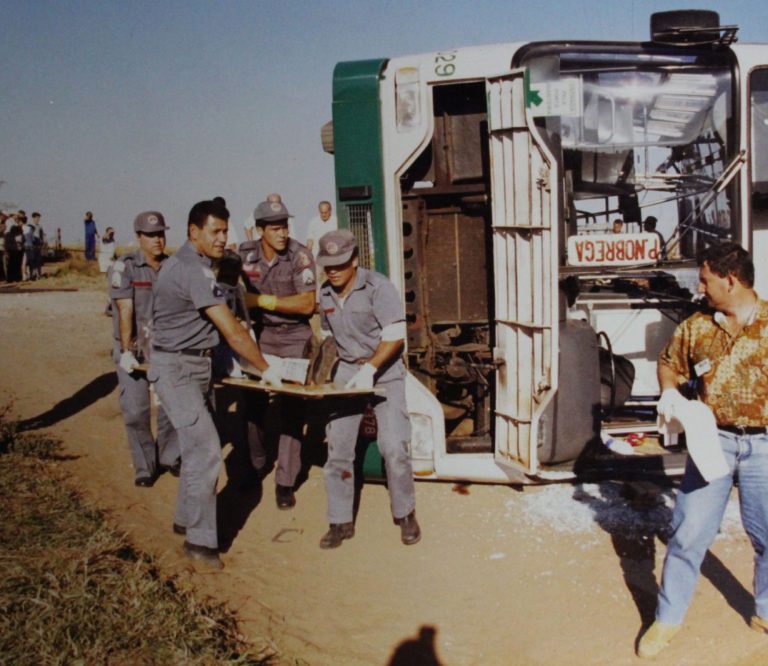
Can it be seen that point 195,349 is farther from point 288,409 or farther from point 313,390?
point 288,409

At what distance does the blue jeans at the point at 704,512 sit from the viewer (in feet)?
11.4

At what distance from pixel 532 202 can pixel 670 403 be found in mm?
1839

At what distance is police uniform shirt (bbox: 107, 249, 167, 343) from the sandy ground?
133cm

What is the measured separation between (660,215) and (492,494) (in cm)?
240

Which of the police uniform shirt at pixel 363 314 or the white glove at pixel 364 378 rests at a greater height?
the police uniform shirt at pixel 363 314

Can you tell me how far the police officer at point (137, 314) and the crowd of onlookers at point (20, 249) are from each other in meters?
15.9

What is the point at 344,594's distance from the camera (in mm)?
4359

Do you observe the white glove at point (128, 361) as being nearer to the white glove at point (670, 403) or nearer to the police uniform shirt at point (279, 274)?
the police uniform shirt at point (279, 274)

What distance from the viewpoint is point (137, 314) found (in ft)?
19.4

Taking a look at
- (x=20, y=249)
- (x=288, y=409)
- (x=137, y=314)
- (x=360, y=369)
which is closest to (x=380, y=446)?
(x=360, y=369)

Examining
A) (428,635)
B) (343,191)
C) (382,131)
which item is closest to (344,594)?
(428,635)

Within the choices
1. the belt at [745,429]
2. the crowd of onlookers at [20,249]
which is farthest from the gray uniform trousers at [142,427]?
the crowd of onlookers at [20,249]

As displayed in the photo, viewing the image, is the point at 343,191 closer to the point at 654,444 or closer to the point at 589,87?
the point at 589,87

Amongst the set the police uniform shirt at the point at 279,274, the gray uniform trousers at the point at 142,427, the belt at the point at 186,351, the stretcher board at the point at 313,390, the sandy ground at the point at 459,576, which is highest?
the police uniform shirt at the point at 279,274
